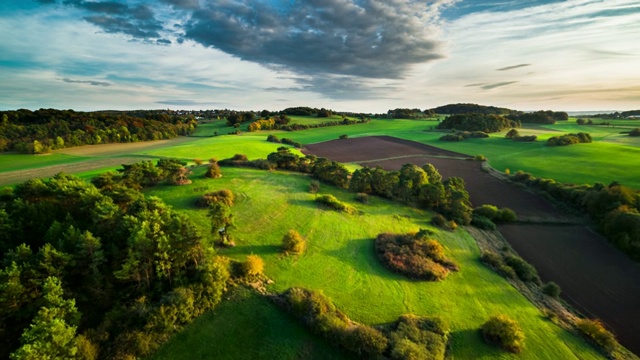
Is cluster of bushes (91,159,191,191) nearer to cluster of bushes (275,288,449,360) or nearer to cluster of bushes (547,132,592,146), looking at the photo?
cluster of bushes (275,288,449,360)

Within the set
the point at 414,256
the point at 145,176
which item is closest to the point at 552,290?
the point at 414,256

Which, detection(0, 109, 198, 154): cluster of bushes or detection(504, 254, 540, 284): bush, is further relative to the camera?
detection(0, 109, 198, 154): cluster of bushes

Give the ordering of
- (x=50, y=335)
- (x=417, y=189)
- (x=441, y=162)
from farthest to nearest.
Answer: (x=441, y=162) → (x=417, y=189) → (x=50, y=335)

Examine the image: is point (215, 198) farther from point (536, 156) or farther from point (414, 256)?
point (536, 156)

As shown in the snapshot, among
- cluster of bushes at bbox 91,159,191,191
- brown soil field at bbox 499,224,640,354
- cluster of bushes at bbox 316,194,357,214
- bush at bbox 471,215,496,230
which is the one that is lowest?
brown soil field at bbox 499,224,640,354

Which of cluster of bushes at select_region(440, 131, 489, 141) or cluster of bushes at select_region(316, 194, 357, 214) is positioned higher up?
cluster of bushes at select_region(440, 131, 489, 141)

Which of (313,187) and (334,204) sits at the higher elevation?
(313,187)

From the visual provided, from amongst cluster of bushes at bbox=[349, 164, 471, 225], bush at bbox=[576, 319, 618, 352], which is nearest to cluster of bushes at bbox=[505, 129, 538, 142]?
cluster of bushes at bbox=[349, 164, 471, 225]
